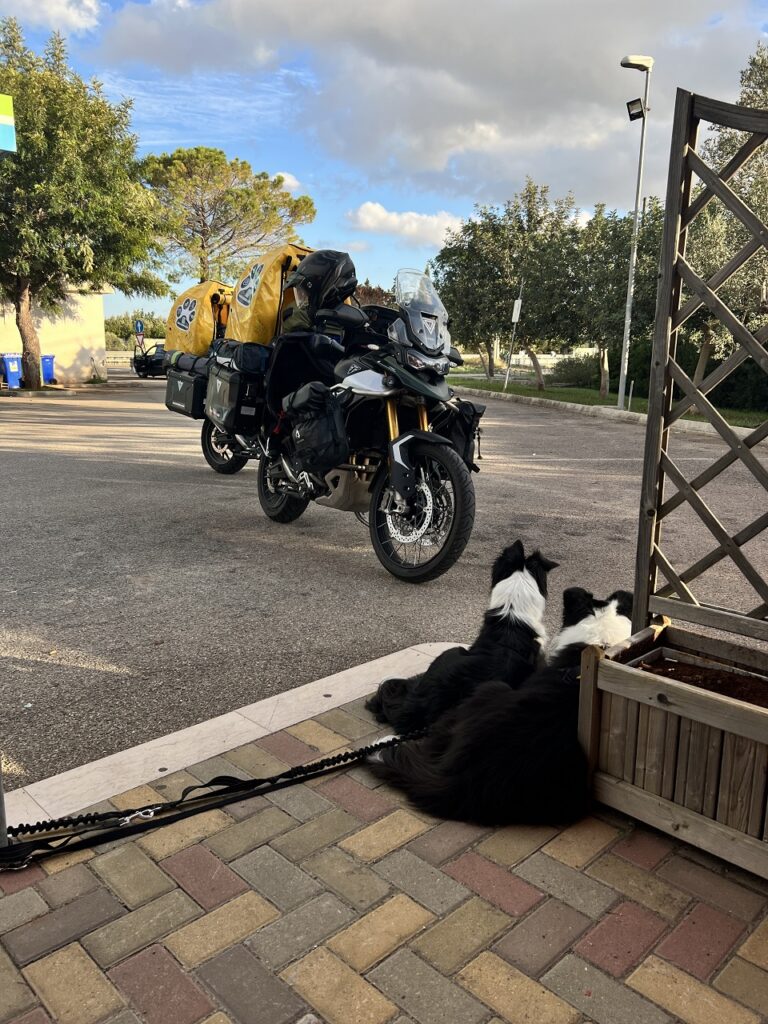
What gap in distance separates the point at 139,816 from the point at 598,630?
1742 mm

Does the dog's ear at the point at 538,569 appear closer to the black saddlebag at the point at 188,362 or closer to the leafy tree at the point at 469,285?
the black saddlebag at the point at 188,362

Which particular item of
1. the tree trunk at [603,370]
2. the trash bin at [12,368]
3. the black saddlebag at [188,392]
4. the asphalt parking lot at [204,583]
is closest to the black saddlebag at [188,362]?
the black saddlebag at [188,392]

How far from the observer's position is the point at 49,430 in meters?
12.7

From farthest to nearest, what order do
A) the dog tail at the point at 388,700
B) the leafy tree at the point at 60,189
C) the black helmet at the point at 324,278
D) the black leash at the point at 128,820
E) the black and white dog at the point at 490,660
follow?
the leafy tree at the point at 60,189
the black helmet at the point at 324,278
the dog tail at the point at 388,700
the black and white dog at the point at 490,660
the black leash at the point at 128,820

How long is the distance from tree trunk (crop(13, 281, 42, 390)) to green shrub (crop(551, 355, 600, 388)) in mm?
17394

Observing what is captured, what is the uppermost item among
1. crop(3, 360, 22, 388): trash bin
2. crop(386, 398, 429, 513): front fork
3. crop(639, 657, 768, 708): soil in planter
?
crop(3, 360, 22, 388): trash bin

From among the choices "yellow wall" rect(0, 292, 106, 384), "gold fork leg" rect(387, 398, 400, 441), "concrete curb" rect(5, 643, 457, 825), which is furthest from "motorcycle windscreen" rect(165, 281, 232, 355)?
Answer: "yellow wall" rect(0, 292, 106, 384)

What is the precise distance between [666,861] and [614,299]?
19174 mm

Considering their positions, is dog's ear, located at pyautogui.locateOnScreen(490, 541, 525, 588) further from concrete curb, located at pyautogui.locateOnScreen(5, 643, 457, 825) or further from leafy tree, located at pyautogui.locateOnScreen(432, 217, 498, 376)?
leafy tree, located at pyautogui.locateOnScreen(432, 217, 498, 376)

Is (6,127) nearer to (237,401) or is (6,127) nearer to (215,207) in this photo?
(237,401)

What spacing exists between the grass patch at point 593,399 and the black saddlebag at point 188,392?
7.86 m

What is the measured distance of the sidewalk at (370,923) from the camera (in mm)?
1635

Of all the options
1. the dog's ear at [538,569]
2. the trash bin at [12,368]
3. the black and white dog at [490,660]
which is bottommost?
the black and white dog at [490,660]

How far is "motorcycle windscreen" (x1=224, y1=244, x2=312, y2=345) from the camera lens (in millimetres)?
5949
